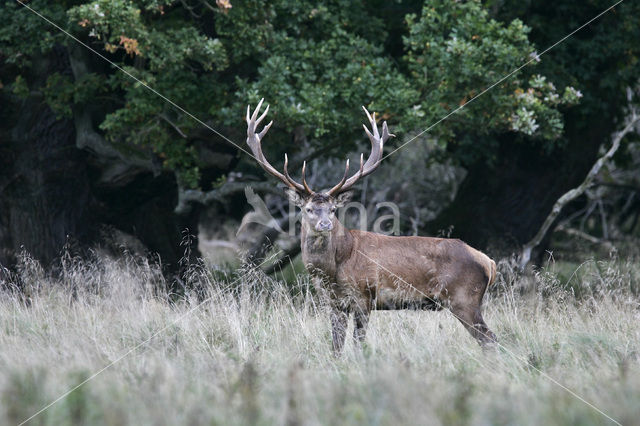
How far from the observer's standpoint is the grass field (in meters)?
4.04

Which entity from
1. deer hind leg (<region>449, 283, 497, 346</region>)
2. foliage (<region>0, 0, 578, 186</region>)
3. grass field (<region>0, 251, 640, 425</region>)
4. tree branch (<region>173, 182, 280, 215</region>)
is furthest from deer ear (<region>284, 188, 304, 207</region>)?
tree branch (<region>173, 182, 280, 215</region>)

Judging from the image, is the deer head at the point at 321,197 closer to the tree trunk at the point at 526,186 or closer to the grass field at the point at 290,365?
the grass field at the point at 290,365

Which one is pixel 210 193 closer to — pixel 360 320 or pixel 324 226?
pixel 324 226

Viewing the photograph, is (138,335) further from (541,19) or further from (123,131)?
(541,19)

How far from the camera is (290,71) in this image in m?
9.09

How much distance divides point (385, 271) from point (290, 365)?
6.78 feet

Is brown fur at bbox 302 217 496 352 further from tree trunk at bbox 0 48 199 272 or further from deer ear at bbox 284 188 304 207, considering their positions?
tree trunk at bbox 0 48 199 272

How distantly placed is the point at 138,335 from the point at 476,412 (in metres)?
3.28

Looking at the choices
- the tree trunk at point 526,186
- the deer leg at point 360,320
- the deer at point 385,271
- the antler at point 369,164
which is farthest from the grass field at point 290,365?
the tree trunk at point 526,186

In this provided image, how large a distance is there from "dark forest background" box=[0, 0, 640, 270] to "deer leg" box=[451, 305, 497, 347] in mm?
2656

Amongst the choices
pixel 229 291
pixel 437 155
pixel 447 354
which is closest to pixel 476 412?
Result: pixel 447 354

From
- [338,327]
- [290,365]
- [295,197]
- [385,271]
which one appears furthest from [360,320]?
[290,365]

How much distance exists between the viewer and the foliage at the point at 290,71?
28.4 ft

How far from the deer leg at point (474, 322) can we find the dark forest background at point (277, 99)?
266cm
